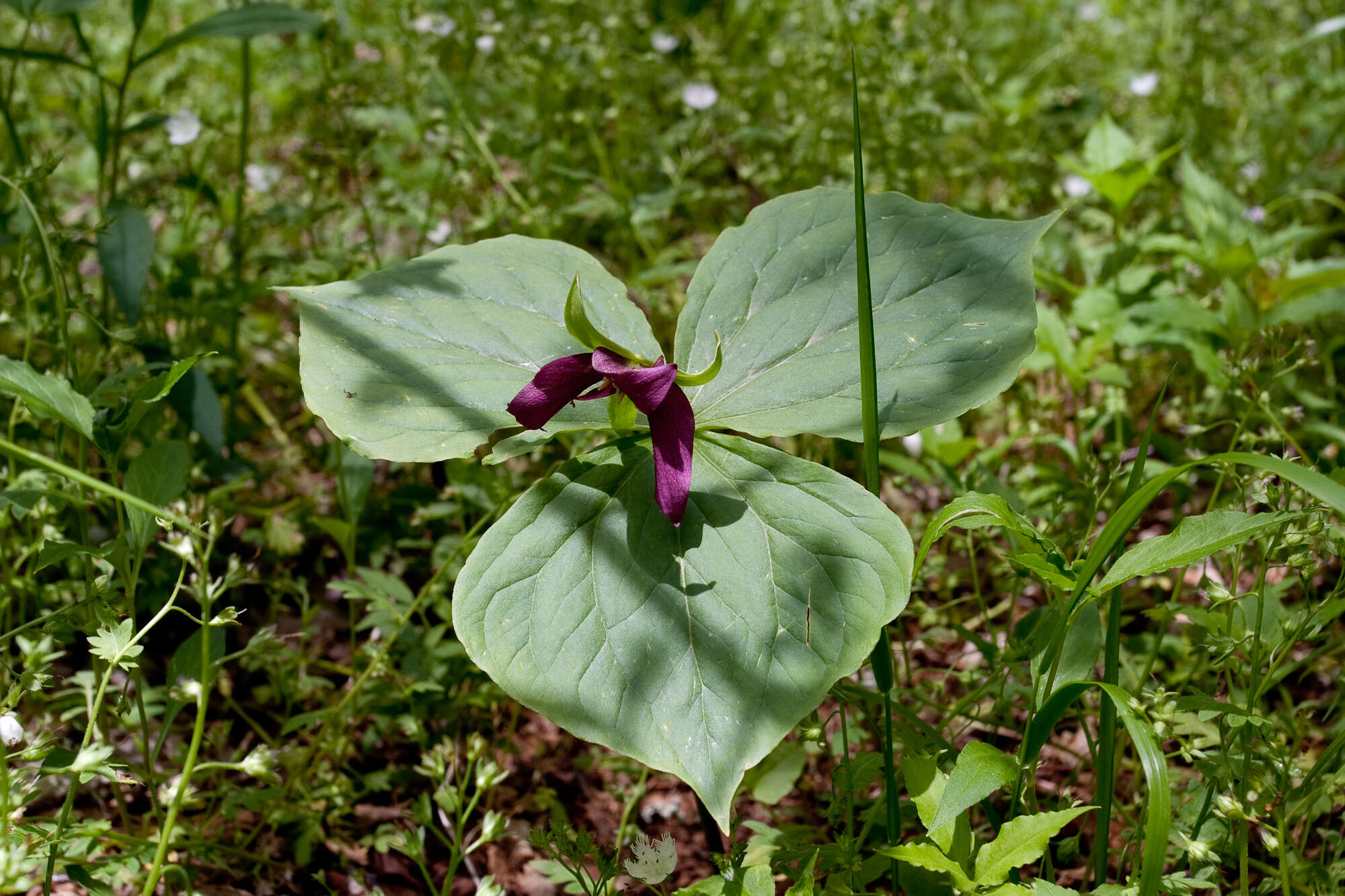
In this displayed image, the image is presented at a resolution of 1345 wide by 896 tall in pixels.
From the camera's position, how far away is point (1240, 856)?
1378 millimetres

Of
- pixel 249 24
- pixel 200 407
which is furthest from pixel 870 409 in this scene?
pixel 249 24

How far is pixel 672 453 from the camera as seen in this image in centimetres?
134

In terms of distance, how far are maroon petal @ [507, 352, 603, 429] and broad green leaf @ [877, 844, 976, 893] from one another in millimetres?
698

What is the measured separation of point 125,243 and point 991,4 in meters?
4.14

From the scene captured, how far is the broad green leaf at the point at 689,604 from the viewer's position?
1223 mm

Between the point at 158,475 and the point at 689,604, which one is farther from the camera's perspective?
the point at 158,475

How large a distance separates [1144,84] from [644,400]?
3206mm

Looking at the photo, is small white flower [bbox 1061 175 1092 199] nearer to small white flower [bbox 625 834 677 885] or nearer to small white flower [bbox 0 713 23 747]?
small white flower [bbox 625 834 677 885]

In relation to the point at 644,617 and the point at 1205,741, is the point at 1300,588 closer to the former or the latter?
the point at 1205,741

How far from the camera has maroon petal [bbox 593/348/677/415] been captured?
1327 mm

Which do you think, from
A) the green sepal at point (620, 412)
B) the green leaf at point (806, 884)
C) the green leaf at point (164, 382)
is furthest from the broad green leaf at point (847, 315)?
the green leaf at point (164, 382)

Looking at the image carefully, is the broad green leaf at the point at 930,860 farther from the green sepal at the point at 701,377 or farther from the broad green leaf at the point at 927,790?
the green sepal at the point at 701,377

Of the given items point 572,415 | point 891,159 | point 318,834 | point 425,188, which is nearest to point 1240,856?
point 572,415

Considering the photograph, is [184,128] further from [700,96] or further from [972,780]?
[972,780]
